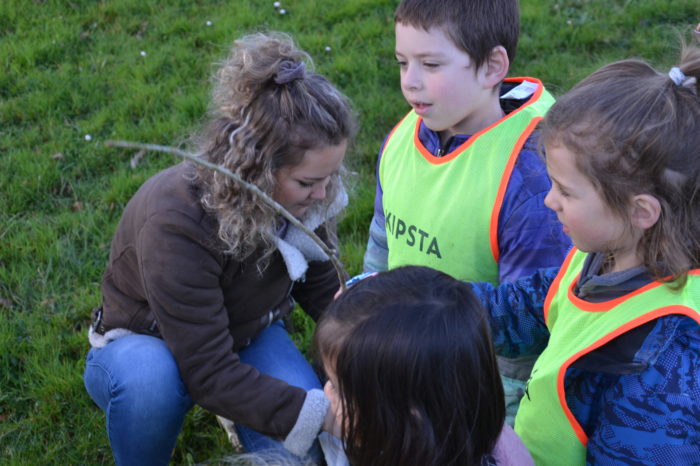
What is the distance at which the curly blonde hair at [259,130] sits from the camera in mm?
2080

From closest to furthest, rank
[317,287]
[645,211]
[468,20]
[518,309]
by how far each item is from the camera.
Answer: [645,211]
[518,309]
[468,20]
[317,287]

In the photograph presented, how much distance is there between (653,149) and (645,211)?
13cm

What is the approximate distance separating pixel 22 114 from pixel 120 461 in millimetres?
2796

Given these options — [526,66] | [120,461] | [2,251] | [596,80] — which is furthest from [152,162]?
[596,80]

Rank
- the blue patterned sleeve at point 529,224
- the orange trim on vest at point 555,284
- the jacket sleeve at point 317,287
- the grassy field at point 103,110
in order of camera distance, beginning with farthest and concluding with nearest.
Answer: the grassy field at point 103,110 → the jacket sleeve at point 317,287 → the blue patterned sleeve at point 529,224 → the orange trim on vest at point 555,284

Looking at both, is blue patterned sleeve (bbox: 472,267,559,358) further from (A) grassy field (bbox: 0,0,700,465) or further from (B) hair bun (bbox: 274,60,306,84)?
(A) grassy field (bbox: 0,0,700,465)

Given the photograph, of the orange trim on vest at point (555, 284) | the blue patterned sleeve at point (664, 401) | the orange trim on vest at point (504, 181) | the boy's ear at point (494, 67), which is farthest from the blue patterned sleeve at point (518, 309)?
the boy's ear at point (494, 67)

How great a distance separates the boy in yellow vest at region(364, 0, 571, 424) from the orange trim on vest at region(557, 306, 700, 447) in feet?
1.60

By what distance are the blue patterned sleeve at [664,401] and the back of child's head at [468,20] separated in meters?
1.06

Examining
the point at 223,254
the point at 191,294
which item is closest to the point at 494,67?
the point at 223,254

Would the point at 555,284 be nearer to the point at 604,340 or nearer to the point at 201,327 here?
the point at 604,340

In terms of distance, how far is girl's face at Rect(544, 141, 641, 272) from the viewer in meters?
1.59

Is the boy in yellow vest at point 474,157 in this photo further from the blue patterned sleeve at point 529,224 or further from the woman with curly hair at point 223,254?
the woman with curly hair at point 223,254

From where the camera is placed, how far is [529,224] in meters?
2.07
